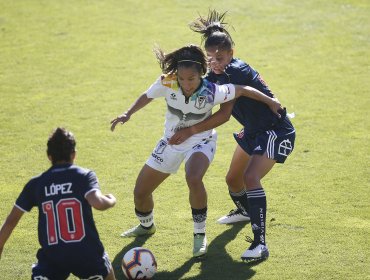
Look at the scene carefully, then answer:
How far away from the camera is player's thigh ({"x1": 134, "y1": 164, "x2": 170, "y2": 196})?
303 inches

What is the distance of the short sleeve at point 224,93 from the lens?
738 centimetres

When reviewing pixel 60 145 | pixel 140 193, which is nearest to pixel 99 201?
pixel 60 145

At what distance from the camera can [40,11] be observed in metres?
18.5

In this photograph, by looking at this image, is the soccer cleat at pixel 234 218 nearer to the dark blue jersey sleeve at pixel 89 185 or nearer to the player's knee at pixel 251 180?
the player's knee at pixel 251 180

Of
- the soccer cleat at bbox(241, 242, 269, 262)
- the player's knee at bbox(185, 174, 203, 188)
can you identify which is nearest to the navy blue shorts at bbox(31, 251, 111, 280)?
the player's knee at bbox(185, 174, 203, 188)

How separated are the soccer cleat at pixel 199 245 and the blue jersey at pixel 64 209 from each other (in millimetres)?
1849

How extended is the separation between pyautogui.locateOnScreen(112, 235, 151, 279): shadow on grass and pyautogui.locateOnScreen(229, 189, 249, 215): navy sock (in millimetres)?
1141

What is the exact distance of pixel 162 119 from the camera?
40.4ft

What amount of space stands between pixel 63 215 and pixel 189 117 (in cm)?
232

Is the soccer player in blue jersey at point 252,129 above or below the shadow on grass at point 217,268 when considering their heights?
above

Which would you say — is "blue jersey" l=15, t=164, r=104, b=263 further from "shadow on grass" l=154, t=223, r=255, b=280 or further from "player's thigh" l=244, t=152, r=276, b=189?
"player's thigh" l=244, t=152, r=276, b=189

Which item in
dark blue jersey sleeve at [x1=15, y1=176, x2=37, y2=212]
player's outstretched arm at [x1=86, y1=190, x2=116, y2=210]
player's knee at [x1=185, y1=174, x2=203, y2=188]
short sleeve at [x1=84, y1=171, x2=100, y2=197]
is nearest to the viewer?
player's outstretched arm at [x1=86, y1=190, x2=116, y2=210]

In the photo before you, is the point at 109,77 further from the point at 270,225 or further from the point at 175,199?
the point at 270,225

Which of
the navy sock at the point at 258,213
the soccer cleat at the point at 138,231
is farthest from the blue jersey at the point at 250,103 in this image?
the soccer cleat at the point at 138,231
